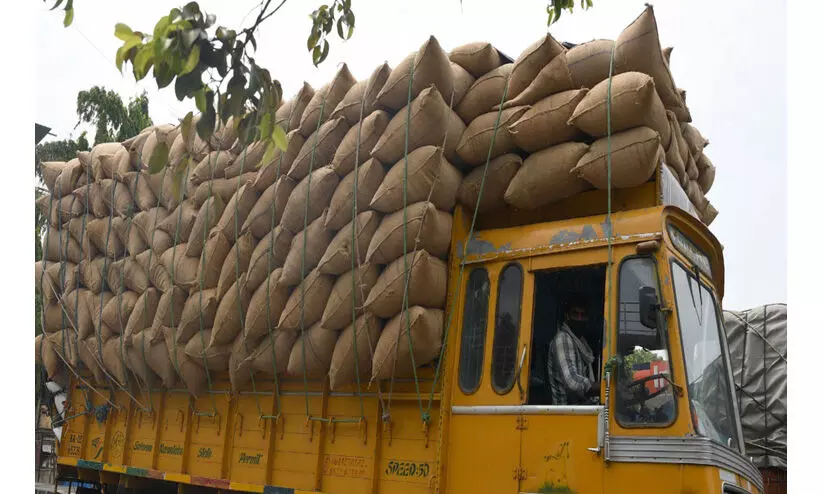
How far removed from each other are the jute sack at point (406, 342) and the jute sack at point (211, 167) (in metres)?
2.62

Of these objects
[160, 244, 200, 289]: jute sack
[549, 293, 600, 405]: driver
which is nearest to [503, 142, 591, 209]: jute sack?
[549, 293, 600, 405]: driver

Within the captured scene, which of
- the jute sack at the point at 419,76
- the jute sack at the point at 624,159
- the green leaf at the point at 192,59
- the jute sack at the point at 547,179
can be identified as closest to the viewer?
the green leaf at the point at 192,59

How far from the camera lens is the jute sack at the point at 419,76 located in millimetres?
5102

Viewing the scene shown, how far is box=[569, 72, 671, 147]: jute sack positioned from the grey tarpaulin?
5263 millimetres

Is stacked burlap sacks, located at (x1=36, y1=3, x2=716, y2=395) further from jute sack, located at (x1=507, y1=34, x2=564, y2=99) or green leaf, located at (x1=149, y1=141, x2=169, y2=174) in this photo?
green leaf, located at (x1=149, y1=141, x2=169, y2=174)

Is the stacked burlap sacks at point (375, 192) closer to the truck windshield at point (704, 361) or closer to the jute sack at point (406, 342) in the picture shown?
the jute sack at point (406, 342)

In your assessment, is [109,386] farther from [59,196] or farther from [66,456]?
[59,196]

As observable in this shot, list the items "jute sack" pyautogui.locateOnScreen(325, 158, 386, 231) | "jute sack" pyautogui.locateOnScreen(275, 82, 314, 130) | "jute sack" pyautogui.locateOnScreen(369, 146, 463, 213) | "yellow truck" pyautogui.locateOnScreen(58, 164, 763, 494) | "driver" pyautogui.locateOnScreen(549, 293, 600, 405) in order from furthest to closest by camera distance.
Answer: "jute sack" pyautogui.locateOnScreen(275, 82, 314, 130)
"jute sack" pyautogui.locateOnScreen(325, 158, 386, 231)
"jute sack" pyautogui.locateOnScreen(369, 146, 463, 213)
"driver" pyautogui.locateOnScreen(549, 293, 600, 405)
"yellow truck" pyautogui.locateOnScreen(58, 164, 763, 494)

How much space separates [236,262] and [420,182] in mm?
1941

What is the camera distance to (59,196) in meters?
8.70

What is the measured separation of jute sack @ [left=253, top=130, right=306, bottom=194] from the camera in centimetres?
598

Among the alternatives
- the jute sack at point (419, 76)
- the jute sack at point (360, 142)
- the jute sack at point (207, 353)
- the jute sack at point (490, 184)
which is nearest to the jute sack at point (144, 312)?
the jute sack at point (207, 353)

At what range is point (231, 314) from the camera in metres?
5.98

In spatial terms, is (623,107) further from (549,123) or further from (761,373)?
(761,373)
